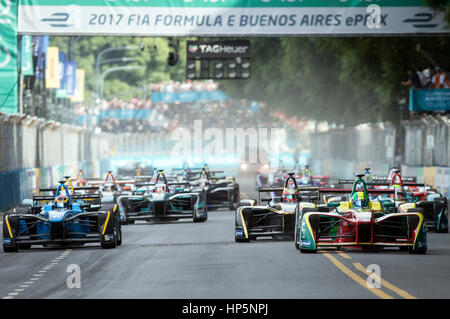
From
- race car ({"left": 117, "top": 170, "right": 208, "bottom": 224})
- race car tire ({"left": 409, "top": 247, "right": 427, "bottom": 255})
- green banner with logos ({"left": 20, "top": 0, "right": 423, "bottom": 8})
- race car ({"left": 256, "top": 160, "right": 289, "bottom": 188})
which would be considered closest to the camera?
race car tire ({"left": 409, "top": 247, "right": 427, "bottom": 255})

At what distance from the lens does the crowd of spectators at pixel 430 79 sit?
129ft

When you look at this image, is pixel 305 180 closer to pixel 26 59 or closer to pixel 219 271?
pixel 26 59

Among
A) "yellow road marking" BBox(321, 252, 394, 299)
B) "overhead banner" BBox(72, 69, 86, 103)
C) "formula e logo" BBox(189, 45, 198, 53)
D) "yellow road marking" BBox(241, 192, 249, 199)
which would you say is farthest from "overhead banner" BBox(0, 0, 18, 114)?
"overhead banner" BBox(72, 69, 86, 103)

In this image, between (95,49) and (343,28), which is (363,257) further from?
(95,49)

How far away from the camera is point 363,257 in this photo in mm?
15781

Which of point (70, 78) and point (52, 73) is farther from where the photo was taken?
point (70, 78)

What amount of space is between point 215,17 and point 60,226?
14.1 meters

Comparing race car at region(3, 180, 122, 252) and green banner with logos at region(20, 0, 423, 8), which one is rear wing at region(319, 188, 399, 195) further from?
green banner with logos at region(20, 0, 423, 8)

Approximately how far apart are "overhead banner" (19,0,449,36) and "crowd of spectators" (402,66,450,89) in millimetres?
7864

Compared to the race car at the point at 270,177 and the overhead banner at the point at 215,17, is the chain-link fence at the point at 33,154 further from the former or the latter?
the race car at the point at 270,177

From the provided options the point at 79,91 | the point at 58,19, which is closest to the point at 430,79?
the point at 58,19

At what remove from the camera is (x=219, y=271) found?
14211 millimetres

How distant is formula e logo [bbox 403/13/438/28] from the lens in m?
31.5
